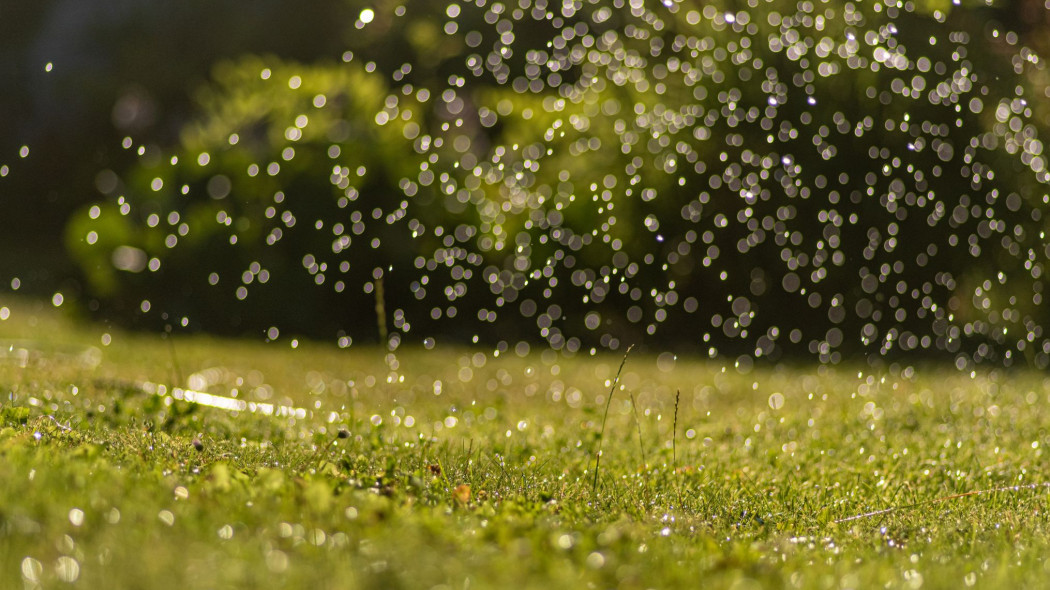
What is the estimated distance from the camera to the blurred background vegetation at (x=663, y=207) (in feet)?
24.0

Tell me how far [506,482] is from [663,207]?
4.55 m

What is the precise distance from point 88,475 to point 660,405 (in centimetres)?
340

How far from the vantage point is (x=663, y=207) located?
7496 millimetres

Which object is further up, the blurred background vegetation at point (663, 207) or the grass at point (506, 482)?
the blurred background vegetation at point (663, 207)

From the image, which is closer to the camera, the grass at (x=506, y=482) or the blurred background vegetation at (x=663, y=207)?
the grass at (x=506, y=482)

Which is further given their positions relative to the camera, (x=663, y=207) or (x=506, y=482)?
(x=663, y=207)

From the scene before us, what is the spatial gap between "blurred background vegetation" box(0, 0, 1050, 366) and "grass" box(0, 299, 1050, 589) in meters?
1.51

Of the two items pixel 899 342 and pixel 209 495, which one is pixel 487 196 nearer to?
pixel 899 342

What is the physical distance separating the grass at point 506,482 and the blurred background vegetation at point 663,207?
151 cm

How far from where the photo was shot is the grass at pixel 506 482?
6.96 feet

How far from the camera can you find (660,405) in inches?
211

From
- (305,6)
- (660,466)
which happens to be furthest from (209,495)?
(305,6)

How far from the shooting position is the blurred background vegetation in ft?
24.0

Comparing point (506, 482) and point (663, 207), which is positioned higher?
point (663, 207)
